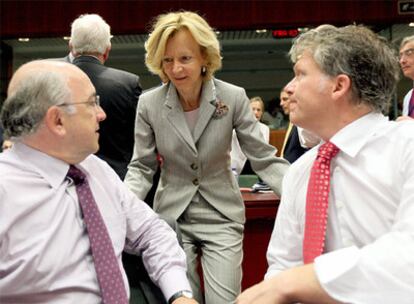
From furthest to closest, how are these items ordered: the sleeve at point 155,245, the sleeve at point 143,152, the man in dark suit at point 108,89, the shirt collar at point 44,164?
the man in dark suit at point 108,89 < the sleeve at point 143,152 < the sleeve at point 155,245 < the shirt collar at point 44,164

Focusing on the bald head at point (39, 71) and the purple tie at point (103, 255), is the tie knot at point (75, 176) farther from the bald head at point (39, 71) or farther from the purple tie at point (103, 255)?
the bald head at point (39, 71)

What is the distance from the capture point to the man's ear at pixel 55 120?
1602 mm

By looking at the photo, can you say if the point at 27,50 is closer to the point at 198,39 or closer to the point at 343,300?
the point at 198,39

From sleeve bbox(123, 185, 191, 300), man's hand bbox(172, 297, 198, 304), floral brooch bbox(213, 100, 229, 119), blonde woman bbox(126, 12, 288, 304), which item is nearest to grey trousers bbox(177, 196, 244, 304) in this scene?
blonde woman bbox(126, 12, 288, 304)

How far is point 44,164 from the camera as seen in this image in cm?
159

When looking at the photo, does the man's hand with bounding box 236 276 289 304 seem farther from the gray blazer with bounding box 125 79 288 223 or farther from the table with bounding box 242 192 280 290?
the table with bounding box 242 192 280 290

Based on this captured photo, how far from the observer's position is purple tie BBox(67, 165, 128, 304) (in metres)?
1.53

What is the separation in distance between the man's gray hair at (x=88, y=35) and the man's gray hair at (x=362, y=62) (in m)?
1.86

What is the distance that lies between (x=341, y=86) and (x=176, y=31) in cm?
102

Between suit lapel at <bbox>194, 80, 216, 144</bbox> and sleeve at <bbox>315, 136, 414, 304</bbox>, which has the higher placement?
suit lapel at <bbox>194, 80, 216, 144</bbox>

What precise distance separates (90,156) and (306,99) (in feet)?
2.38

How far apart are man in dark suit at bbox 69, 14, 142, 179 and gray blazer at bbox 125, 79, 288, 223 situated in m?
0.68

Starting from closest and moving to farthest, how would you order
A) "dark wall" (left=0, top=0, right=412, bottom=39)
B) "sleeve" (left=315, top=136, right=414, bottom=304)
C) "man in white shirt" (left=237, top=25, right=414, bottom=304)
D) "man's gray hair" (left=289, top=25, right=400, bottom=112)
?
1. "sleeve" (left=315, top=136, right=414, bottom=304)
2. "man in white shirt" (left=237, top=25, right=414, bottom=304)
3. "man's gray hair" (left=289, top=25, right=400, bottom=112)
4. "dark wall" (left=0, top=0, right=412, bottom=39)

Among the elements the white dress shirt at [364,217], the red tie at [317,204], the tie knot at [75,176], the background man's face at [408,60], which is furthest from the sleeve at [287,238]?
the background man's face at [408,60]
